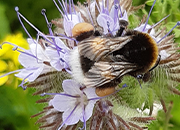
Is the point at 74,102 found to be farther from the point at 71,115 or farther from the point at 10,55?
the point at 10,55

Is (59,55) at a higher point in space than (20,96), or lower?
higher

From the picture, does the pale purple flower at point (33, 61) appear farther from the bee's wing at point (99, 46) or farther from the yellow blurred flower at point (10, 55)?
the yellow blurred flower at point (10, 55)

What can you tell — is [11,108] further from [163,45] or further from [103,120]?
[163,45]

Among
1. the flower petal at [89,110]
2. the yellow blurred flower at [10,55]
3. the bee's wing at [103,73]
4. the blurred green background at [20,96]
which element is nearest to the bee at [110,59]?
the bee's wing at [103,73]

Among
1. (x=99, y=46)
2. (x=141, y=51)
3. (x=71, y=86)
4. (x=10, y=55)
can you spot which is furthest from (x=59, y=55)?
(x=10, y=55)

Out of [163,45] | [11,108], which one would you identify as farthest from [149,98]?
[11,108]

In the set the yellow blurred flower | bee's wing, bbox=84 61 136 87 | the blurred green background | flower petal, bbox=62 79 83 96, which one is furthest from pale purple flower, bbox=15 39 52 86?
the yellow blurred flower

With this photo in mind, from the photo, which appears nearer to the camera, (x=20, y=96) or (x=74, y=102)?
(x=74, y=102)
